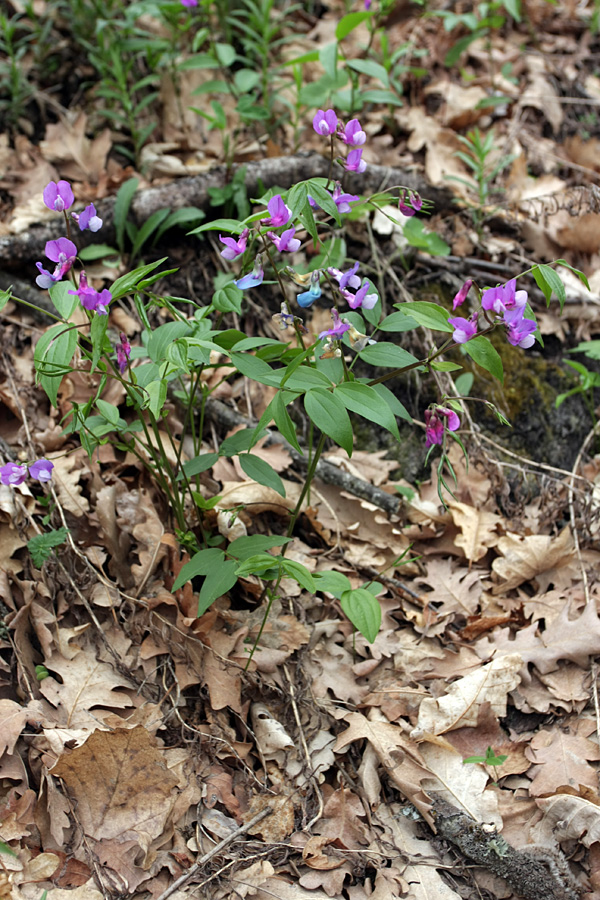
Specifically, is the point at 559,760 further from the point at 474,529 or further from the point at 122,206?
the point at 122,206

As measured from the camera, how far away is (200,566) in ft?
6.62

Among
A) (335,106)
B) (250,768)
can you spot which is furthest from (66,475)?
(335,106)

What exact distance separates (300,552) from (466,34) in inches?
164

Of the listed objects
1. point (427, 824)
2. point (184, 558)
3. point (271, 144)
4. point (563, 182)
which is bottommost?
point (427, 824)

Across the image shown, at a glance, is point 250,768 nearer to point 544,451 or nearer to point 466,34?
point 544,451

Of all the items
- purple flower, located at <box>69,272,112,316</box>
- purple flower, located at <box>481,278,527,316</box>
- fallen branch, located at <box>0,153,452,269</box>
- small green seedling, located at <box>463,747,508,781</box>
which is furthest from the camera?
fallen branch, located at <box>0,153,452,269</box>

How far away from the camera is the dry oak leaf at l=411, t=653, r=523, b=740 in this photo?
2156 mm

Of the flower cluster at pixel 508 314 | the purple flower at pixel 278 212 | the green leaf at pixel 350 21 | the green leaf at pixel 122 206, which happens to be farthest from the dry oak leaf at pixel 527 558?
the green leaf at pixel 350 21

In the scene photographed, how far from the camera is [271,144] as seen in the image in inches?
140

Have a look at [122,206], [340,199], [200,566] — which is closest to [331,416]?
[340,199]

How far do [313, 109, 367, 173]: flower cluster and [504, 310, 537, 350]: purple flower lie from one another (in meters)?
0.63

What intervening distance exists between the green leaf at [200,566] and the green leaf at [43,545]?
0.46 meters

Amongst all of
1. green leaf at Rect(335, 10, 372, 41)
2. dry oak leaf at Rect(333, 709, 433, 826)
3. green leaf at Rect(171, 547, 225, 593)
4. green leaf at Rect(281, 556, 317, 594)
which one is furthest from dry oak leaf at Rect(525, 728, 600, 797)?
green leaf at Rect(335, 10, 372, 41)

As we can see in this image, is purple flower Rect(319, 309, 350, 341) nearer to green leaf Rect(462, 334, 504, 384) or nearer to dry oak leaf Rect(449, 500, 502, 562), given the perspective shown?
green leaf Rect(462, 334, 504, 384)
